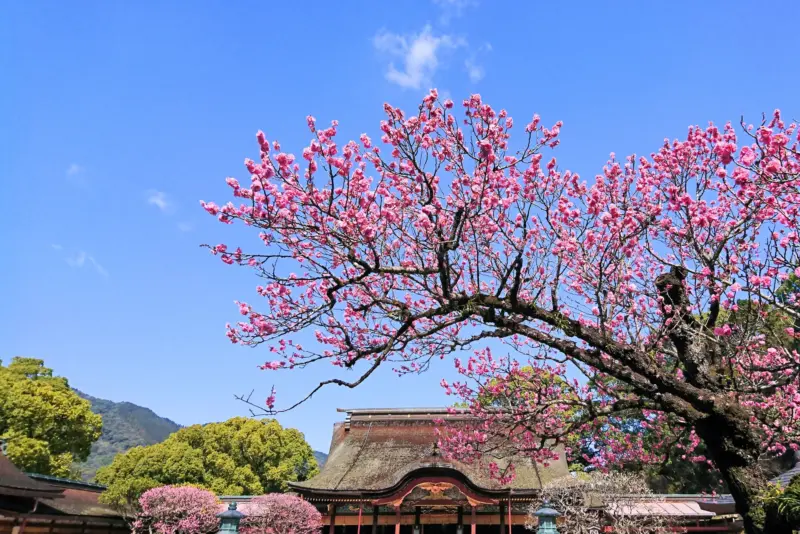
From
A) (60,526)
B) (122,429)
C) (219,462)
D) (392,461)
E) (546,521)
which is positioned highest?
(122,429)

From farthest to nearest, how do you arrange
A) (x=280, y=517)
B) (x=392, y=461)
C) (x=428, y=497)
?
1. (x=392, y=461)
2. (x=428, y=497)
3. (x=280, y=517)

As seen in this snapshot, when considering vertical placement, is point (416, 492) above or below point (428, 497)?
above

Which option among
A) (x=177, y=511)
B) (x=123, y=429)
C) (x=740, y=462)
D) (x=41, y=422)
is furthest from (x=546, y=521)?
(x=123, y=429)

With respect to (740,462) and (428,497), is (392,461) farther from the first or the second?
(740,462)

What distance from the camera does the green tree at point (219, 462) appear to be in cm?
2173

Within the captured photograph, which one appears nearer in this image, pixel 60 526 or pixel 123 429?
pixel 60 526

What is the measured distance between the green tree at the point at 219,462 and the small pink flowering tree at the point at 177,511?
4.21 m

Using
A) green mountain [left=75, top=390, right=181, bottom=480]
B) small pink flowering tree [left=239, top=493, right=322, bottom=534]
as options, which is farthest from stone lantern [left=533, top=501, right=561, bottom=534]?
green mountain [left=75, top=390, right=181, bottom=480]

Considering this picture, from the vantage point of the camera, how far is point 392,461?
69.2 feet

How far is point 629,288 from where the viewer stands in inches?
281

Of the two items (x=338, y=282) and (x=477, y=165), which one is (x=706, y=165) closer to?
(x=477, y=165)

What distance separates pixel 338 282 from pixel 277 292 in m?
1.17

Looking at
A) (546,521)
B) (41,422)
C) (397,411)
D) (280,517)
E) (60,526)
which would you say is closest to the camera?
(546,521)

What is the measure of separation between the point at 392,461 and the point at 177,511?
7.94m
